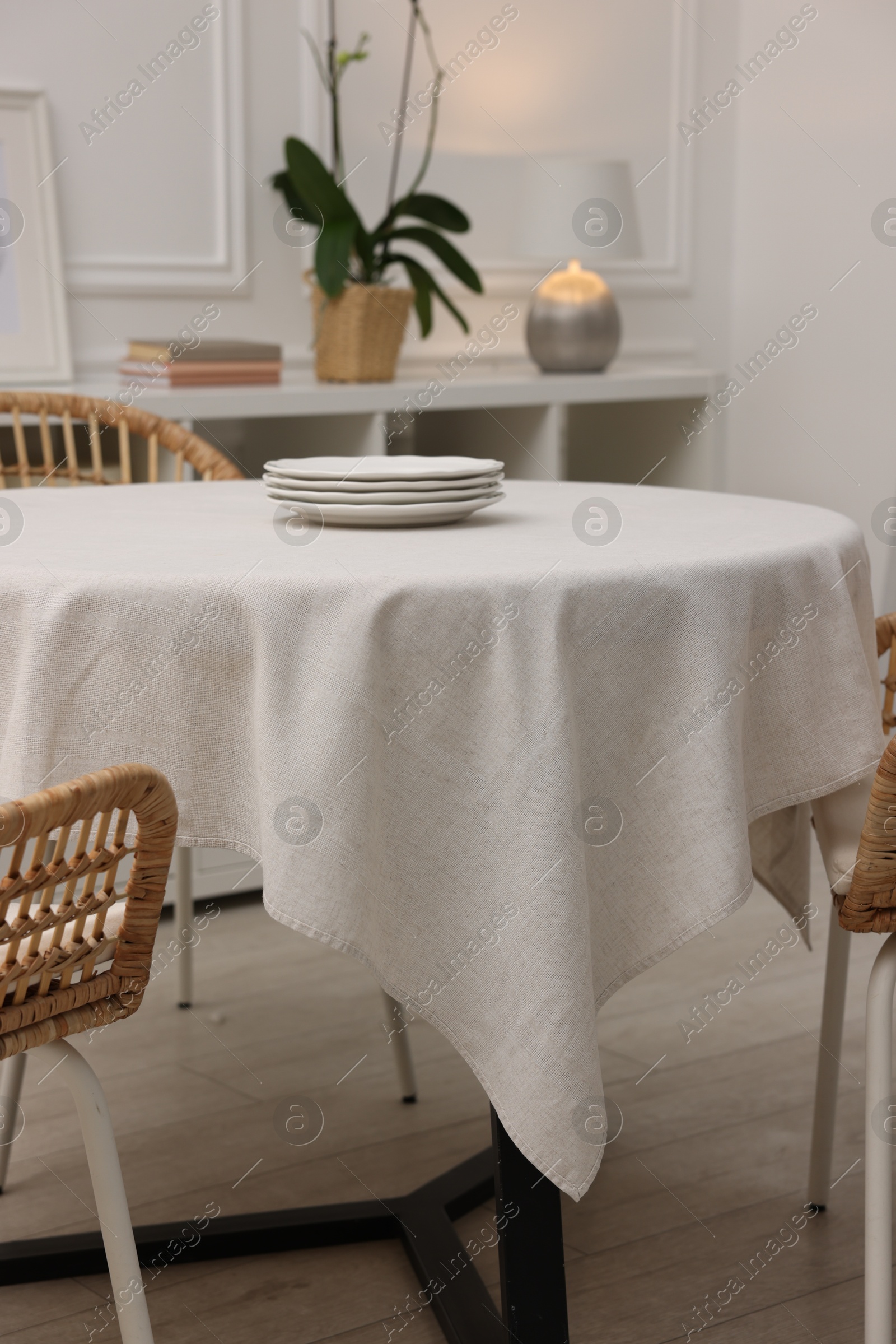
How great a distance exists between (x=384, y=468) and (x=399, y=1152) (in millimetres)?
875

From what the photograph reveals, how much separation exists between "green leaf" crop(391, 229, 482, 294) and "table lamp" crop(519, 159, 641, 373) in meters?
0.26

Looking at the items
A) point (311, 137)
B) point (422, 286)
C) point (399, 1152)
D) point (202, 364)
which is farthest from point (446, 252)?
point (399, 1152)

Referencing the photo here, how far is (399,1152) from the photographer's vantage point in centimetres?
168

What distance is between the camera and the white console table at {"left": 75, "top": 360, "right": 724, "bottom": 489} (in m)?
2.45

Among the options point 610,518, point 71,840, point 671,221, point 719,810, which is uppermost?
point 671,221

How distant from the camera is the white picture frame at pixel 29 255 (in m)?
2.45

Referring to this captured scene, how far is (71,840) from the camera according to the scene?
1.74m

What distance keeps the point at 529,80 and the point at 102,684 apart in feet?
8.98

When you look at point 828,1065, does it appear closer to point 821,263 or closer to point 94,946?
point 94,946

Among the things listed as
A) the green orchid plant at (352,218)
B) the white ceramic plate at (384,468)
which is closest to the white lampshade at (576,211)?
the green orchid plant at (352,218)

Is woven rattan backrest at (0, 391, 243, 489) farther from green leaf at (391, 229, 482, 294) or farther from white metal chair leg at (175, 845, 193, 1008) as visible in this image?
green leaf at (391, 229, 482, 294)

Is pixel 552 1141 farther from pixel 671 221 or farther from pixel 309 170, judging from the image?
pixel 671 221

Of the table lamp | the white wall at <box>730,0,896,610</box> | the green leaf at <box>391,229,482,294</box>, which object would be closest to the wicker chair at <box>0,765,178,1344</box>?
the green leaf at <box>391,229,482,294</box>

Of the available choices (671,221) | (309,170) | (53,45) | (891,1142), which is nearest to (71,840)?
(891,1142)
